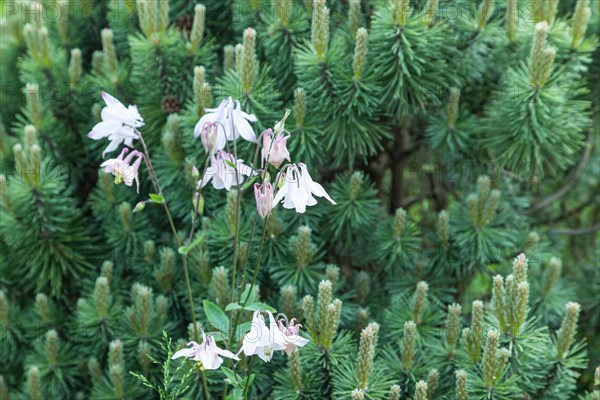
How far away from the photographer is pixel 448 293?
1865 mm

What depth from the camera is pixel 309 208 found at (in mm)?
1779

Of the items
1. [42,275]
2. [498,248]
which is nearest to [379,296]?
[498,248]

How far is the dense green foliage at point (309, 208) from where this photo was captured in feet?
5.19

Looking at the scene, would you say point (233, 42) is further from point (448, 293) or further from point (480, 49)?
point (448, 293)

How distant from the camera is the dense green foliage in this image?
1582mm

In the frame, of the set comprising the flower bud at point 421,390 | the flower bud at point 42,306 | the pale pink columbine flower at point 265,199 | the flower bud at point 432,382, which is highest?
the pale pink columbine flower at point 265,199

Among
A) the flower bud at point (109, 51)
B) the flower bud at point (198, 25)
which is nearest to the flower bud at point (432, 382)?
the flower bud at point (198, 25)

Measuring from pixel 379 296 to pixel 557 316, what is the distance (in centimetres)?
47

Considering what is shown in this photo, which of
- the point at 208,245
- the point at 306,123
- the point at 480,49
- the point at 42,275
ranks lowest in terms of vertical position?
the point at 42,275

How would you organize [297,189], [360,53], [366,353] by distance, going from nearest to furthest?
[297,189], [366,353], [360,53]

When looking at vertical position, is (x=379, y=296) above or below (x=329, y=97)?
below

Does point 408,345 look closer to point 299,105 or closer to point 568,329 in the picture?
point 568,329

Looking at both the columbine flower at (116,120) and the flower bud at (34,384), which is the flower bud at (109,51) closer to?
the columbine flower at (116,120)

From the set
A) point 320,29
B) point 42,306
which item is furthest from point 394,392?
point 42,306
